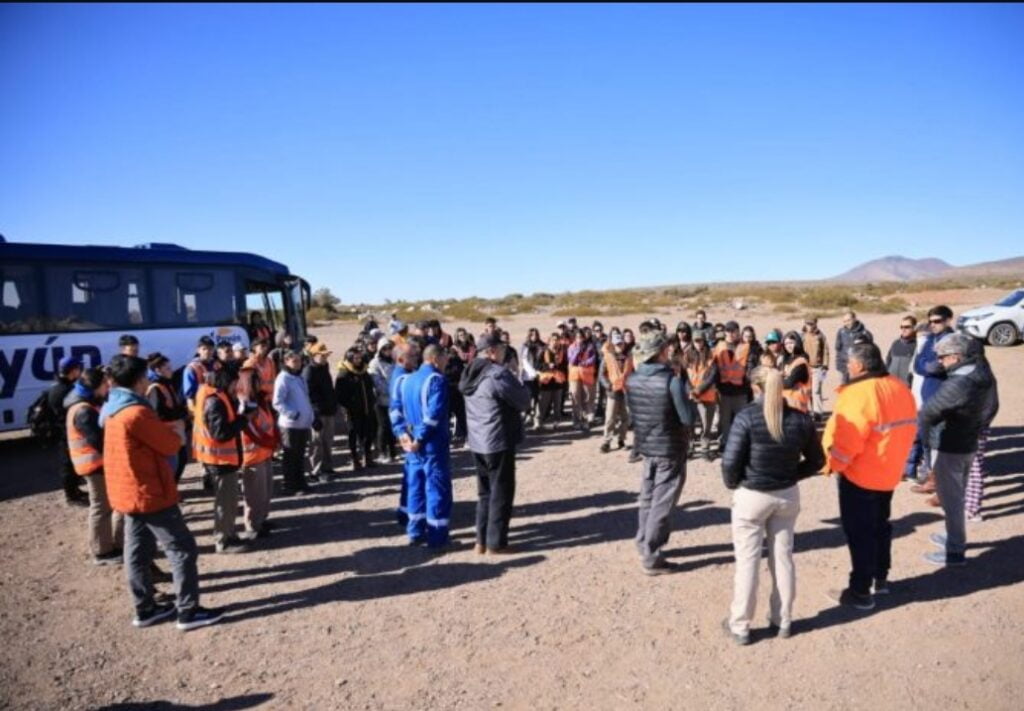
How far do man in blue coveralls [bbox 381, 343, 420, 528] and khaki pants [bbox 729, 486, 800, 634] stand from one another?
3306 mm

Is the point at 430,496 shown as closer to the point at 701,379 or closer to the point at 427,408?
the point at 427,408

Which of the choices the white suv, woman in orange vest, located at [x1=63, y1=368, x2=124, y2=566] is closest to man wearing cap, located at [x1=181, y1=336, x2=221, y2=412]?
woman in orange vest, located at [x1=63, y1=368, x2=124, y2=566]

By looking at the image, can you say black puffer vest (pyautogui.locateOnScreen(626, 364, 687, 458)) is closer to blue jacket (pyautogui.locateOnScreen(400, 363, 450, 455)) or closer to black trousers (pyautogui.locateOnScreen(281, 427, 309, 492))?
blue jacket (pyautogui.locateOnScreen(400, 363, 450, 455))

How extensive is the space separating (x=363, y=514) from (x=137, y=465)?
3226 mm

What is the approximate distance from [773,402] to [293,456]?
625cm

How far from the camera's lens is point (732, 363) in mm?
8859

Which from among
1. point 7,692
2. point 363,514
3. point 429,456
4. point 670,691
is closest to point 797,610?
point 670,691

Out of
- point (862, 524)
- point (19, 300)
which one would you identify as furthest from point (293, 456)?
point (19, 300)

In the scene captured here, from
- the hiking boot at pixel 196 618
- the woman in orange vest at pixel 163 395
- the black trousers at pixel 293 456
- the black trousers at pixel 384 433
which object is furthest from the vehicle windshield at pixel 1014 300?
the hiking boot at pixel 196 618

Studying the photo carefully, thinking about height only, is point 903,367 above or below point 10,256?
below

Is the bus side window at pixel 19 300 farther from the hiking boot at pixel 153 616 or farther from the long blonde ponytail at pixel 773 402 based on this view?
the long blonde ponytail at pixel 773 402

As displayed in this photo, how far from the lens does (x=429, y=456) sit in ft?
19.3

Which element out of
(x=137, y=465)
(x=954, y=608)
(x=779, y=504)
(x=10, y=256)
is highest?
(x=10, y=256)

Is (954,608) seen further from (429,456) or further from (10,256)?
(10,256)
